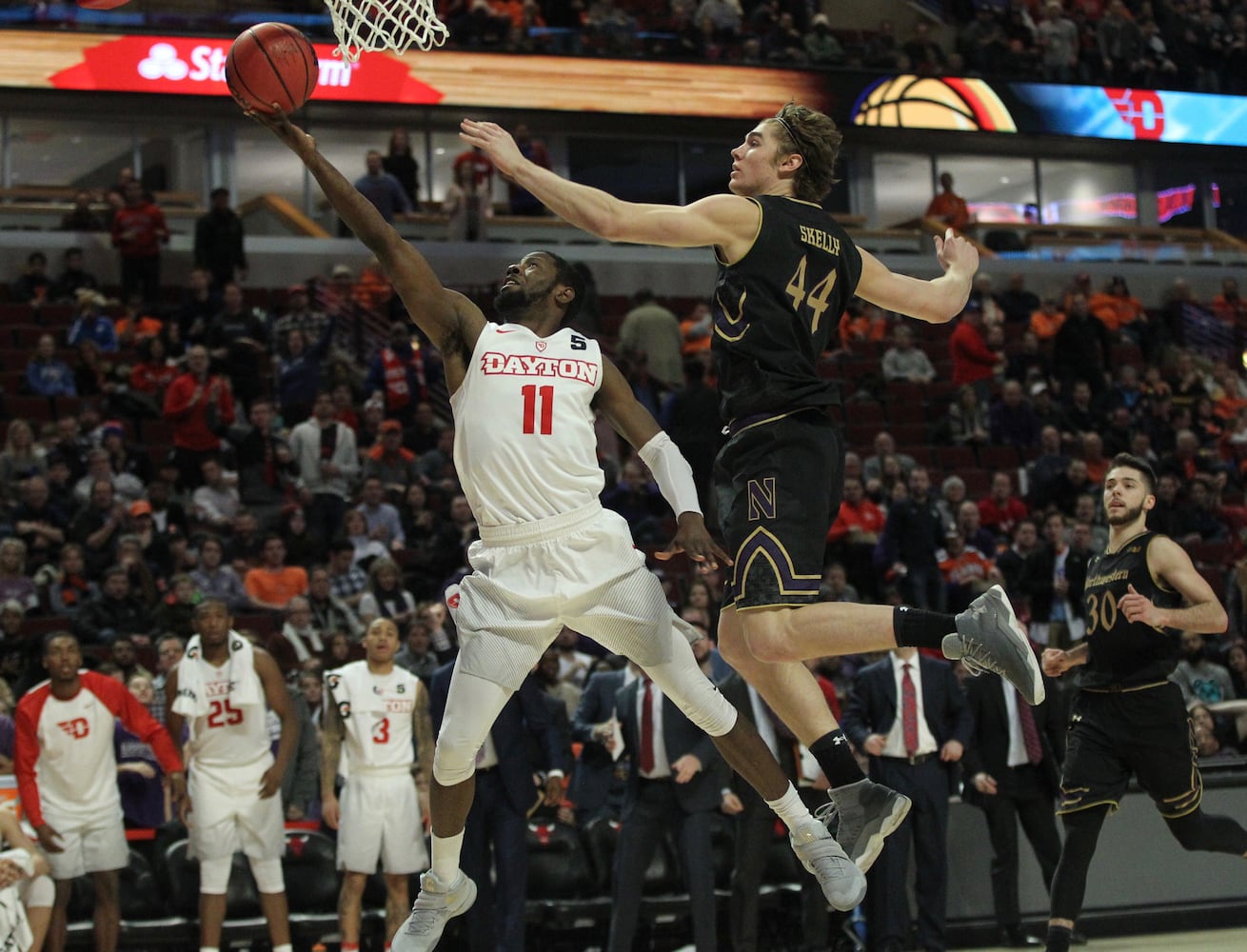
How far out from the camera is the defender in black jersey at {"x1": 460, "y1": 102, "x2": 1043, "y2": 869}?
17.0 feet

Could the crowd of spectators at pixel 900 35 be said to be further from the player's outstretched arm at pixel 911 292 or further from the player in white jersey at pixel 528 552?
the player's outstretched arm at pixel 911 292

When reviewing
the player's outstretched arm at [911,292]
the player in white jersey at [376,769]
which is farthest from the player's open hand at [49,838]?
the player's outstretched arm at [911,292]

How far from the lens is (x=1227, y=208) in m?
28.3

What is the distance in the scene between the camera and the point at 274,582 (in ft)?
44.2

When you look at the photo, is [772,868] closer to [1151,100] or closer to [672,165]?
[672,165]

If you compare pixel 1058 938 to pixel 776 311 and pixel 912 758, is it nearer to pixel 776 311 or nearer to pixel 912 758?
pixel 912 758

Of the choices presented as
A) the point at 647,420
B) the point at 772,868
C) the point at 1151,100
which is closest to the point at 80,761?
the point at 772,868

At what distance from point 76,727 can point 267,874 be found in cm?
147

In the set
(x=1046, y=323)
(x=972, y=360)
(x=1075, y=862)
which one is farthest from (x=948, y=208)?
(x=1075, y=862)

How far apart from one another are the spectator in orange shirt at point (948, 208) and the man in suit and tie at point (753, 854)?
1519 cm

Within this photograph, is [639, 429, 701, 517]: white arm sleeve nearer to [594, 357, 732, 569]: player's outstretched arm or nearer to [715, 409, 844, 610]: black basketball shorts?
[594, 357, 732, 569]: player's outstretched arm

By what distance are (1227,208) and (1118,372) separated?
996cm

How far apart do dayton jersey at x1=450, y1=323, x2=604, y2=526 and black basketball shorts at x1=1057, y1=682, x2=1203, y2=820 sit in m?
3.18

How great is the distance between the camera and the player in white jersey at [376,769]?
984 cm
